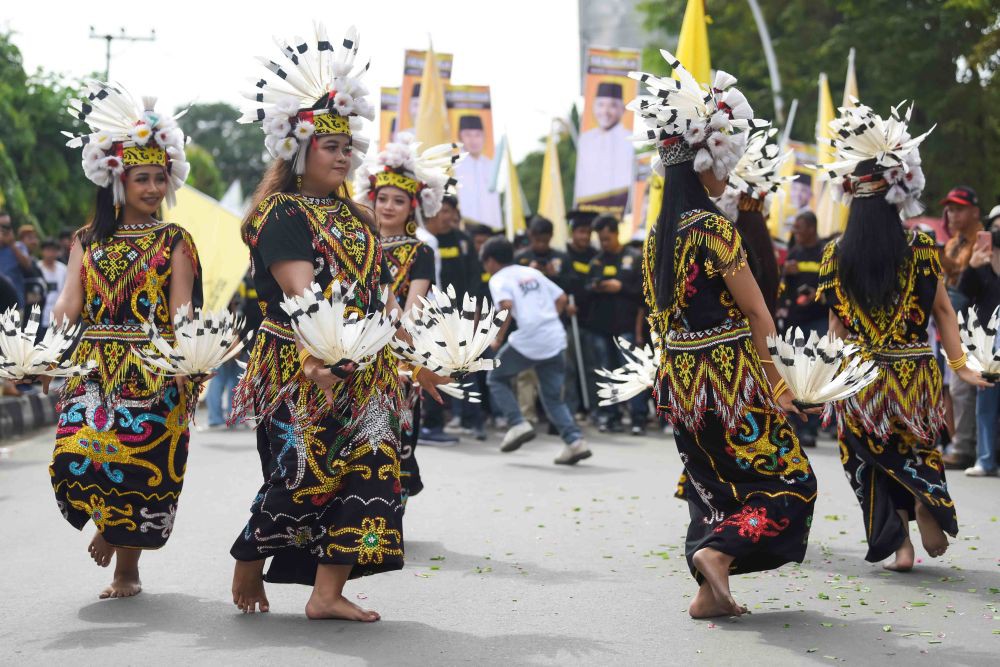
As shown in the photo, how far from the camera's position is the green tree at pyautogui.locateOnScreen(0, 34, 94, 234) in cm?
2898

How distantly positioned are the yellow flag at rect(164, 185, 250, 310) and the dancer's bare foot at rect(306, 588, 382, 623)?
30.0 ft

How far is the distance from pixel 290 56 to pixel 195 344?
4.11 feet

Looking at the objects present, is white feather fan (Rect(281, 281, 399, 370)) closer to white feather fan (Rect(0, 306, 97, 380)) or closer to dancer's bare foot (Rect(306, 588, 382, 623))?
dancer's bare foot (Rect(306, 588, 382, 623))

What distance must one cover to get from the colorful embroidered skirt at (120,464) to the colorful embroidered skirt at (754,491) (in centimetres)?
228

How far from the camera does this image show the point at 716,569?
556 cm

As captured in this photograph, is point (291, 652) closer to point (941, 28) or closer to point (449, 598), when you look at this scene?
point (449, 598)

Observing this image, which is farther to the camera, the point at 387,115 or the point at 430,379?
the point at 387,115

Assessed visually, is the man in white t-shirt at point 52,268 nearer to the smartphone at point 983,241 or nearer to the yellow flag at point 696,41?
the yellow flag at point 696,41

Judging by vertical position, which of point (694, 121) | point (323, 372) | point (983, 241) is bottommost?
point (323, 372)

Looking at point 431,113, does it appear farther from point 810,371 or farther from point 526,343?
point 810,371

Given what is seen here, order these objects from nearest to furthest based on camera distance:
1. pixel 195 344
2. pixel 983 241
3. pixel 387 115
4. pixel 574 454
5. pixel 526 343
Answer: pixel 195 344
pixel 983 241
pixel 574 454
pixel 526 343
pixel 387 115

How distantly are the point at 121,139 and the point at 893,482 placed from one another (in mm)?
4038

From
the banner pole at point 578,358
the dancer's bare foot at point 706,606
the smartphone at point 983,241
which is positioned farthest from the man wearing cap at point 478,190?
the dancer's bare foot at point 706,606

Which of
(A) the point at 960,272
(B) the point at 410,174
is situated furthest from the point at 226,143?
(B) the point at 410,174
